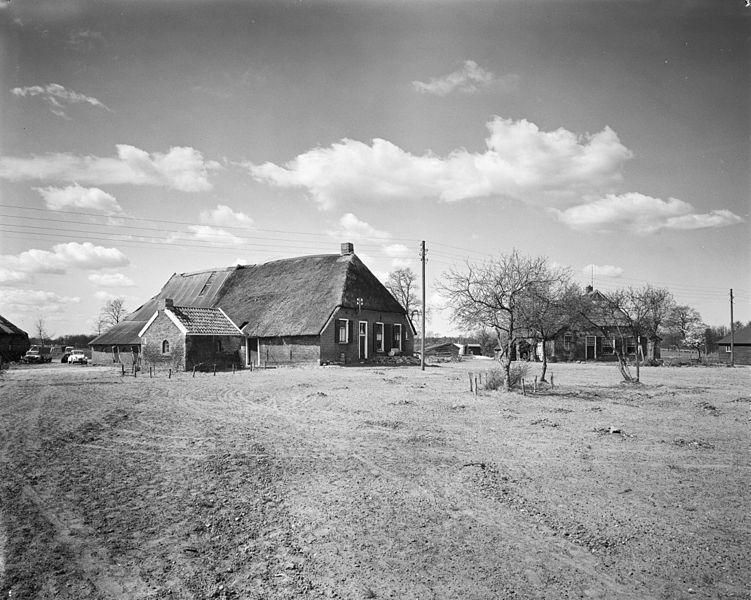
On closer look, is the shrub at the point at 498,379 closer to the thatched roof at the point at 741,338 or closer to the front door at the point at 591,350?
the front door at the point at 591,350

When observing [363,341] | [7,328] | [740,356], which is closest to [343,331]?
[363,341]

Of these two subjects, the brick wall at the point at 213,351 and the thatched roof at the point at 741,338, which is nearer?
the brick wall at the point at 213,351

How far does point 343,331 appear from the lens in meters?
34.8

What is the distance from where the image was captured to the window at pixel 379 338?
37966mm

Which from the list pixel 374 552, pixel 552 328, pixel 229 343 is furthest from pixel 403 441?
pixel 229 343

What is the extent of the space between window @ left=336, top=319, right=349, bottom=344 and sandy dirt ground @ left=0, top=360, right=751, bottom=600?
21090 millimetres

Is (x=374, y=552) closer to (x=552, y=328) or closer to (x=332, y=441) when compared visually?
(x=332, y=441)

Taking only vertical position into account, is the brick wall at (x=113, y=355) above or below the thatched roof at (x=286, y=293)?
below

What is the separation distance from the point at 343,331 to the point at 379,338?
4.28 m

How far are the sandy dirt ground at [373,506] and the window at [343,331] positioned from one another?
2109cm

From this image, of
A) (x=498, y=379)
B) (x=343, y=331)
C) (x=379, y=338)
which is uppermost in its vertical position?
(x=343, y=331)

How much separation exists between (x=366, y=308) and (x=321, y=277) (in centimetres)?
462

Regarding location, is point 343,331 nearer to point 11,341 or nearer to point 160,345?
point 160,345

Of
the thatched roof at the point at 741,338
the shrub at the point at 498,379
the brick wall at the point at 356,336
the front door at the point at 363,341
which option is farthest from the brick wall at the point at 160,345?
the thatched roof at the point at 741,338
